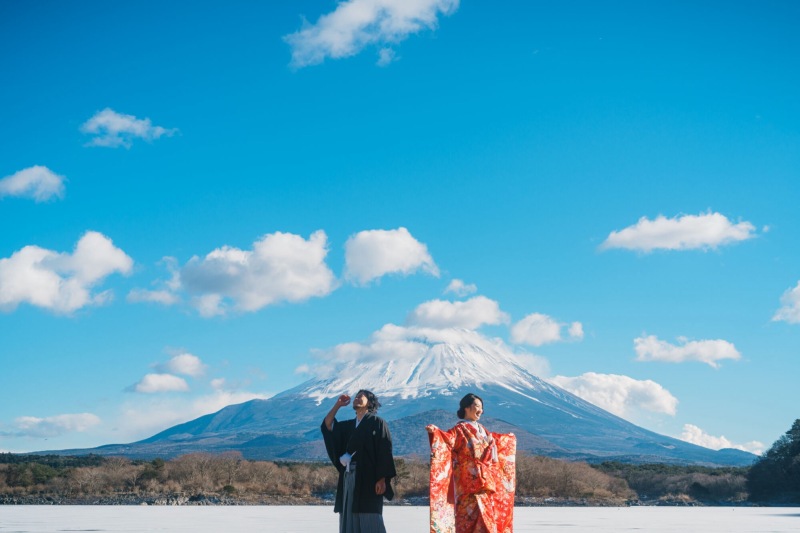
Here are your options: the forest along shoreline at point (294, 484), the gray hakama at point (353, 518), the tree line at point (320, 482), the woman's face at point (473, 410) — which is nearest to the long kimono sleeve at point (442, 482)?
the woman's face at point (473, 410)

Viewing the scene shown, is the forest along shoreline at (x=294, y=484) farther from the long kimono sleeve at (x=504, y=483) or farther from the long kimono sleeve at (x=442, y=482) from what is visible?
the long kimono sleeve at (x=442, y=482)

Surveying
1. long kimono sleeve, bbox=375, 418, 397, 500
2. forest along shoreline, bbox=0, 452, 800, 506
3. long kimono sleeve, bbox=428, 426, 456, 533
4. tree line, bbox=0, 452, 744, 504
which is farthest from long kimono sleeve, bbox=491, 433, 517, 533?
tree line, bbox=0, 452, 744, 504

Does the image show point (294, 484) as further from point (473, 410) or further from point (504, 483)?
point (473, 410)

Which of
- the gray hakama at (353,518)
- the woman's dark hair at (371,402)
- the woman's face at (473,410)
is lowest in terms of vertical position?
the gray hakama at (353,518)

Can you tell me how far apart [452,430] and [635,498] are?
127 ft

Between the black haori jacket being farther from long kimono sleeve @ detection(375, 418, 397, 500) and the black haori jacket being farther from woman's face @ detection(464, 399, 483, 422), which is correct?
woman's face @ detection(464, 399, 483, 422)

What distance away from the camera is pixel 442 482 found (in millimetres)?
7387

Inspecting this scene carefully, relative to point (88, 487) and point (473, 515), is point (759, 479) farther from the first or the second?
point (473, 515)

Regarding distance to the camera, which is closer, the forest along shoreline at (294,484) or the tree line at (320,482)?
the forest along shoreline at (294,484)

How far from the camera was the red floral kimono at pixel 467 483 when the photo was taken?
7.31m

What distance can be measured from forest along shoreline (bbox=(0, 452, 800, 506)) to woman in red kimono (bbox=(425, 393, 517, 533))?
28.7 m

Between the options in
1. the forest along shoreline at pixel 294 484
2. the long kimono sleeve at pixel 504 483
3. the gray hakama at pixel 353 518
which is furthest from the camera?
the forest along shoreline at pixel 294 484

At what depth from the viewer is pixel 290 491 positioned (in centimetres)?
4025

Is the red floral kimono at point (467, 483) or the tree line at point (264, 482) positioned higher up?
the red floral kimono at point (467, 483)
